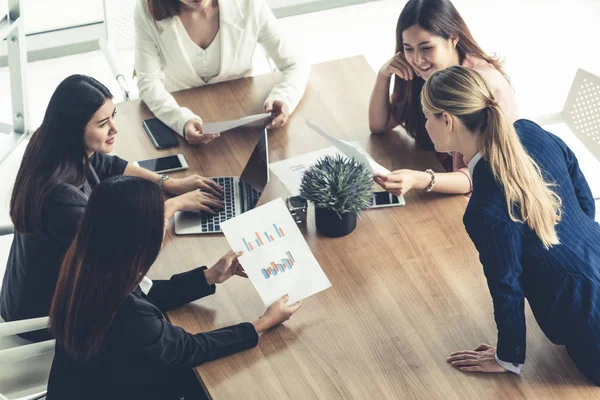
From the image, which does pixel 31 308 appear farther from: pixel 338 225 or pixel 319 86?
pixel 319 86

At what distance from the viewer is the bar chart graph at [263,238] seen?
2.10 meters

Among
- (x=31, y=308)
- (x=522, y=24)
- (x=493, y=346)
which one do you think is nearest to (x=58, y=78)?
(x=31, y=308)

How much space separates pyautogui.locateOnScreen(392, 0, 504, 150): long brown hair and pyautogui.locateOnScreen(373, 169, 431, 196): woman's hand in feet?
0.77

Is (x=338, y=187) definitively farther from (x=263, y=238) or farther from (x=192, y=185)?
(x=192, y=185)

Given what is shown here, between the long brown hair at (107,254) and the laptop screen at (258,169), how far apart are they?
60 centimetres

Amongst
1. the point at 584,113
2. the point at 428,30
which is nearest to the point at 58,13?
the point at 428,30

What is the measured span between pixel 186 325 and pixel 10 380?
586mm

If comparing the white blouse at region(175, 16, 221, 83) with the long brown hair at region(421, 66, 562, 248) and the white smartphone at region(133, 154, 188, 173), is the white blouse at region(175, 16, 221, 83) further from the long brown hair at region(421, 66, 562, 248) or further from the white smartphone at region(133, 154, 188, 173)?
the long brown hair at region(421, 66, 562, 248)

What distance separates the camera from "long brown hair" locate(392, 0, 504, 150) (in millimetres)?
2449

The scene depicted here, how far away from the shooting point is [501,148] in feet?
5.94

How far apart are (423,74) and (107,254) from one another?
1.30 metres

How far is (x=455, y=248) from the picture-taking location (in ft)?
7.16

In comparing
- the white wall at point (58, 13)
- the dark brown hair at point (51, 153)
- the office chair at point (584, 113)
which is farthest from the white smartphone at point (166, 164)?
the white wall at point (58, 13)

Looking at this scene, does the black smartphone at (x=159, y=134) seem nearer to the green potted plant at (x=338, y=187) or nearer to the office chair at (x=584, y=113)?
the green potted plant at (x=338, y=187)
